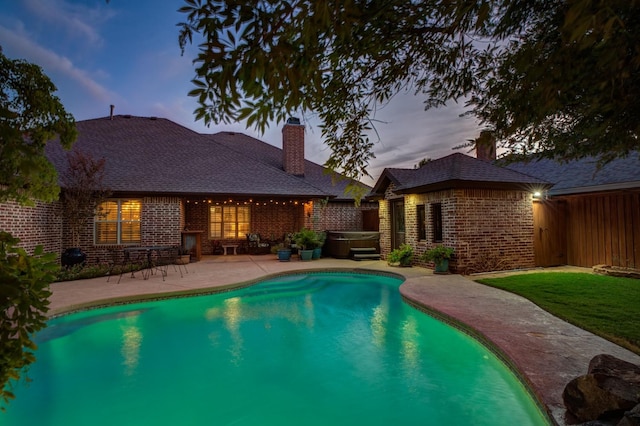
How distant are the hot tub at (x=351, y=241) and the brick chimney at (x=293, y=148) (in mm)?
4757

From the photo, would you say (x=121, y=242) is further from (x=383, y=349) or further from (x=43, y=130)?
(x=383, y=349)

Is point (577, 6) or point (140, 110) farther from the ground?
point (140, 110)

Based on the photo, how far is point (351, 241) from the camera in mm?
14125

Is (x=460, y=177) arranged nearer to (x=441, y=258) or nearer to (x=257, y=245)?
(x=441, y=258)

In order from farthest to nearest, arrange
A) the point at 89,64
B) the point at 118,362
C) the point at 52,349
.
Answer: the point at 89,64, the point at 52,349, the point at 118,362

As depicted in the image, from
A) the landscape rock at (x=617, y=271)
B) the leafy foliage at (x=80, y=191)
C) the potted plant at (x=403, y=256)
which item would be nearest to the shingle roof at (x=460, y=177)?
the potted plant at (x=403, y=256)

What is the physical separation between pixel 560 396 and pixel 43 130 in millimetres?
6651

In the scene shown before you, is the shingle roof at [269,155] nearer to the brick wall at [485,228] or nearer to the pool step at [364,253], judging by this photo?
the pool step at [364,253]

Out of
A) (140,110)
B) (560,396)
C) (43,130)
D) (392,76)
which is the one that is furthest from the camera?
(140,110)

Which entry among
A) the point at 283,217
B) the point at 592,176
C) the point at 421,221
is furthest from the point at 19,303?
the point at 283,217

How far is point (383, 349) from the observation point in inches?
213

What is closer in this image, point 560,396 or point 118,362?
point 560,396

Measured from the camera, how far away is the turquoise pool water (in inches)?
148

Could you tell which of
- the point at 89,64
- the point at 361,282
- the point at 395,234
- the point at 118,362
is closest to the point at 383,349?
the point at 118,362
